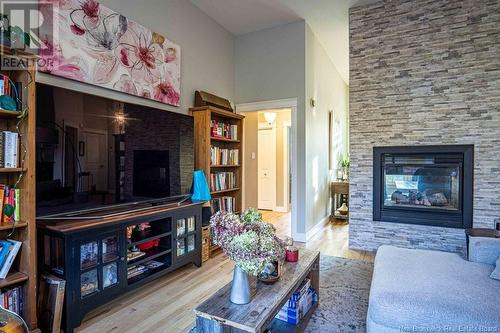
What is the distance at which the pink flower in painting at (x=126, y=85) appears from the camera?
8.45 ft

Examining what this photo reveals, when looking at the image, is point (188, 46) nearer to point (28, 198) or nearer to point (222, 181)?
point (222, 181)

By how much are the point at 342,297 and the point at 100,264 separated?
188 centimetres

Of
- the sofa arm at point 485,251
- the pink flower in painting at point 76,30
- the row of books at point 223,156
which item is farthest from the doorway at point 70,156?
the sofa arm at point 485,251

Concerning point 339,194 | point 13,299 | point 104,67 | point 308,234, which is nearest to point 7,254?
point 13,299

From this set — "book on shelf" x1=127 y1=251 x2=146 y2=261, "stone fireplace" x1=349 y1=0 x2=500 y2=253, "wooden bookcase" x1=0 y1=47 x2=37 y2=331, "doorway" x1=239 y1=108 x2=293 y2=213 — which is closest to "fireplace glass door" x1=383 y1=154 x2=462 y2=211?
"stone fireplace" x1=349 y1=0 x2=500 y2=253

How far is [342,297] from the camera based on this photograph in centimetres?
232

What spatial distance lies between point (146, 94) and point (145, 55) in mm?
382

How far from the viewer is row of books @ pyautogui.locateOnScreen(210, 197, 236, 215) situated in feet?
11.7

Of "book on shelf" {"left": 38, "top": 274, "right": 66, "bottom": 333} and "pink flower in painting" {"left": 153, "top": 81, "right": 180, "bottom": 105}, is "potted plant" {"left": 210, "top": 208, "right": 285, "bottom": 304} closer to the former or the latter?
"book on shelf" {"left": 38, "top": 274, "right": 66, "bottom": 333}

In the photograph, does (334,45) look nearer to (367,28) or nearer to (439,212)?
(367,28)

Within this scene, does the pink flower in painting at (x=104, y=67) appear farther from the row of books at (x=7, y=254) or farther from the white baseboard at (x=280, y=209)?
the white baseboard at (x=280, y=209)

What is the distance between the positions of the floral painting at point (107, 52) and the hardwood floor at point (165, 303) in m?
1.81

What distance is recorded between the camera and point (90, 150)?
7.10 feet

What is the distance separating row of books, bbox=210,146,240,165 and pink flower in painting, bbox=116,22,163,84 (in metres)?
1.06
